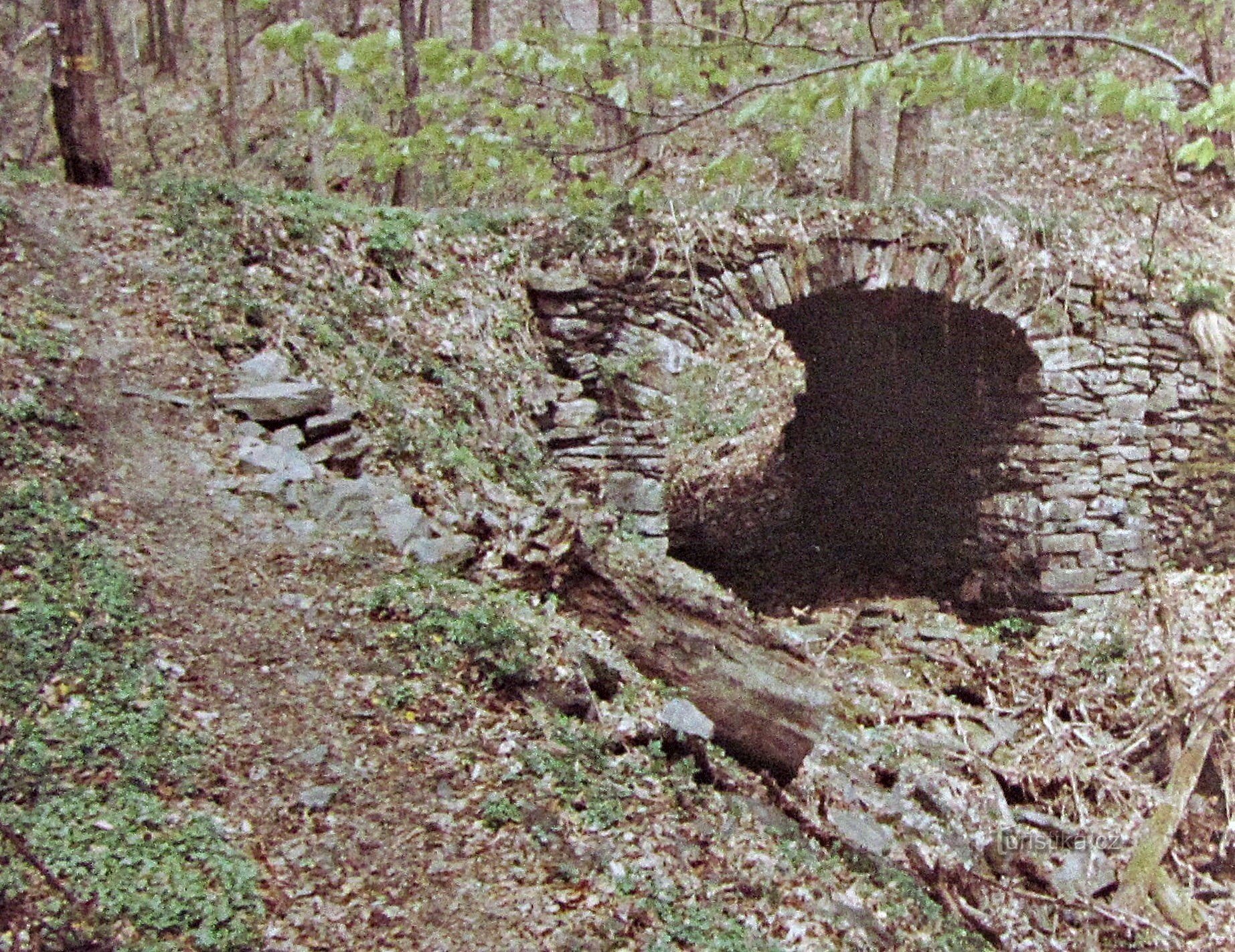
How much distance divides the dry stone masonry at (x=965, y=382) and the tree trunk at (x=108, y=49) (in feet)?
48.6

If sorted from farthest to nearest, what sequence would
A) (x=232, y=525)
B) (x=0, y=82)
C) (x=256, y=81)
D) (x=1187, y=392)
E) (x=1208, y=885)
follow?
(x=256, y=81)
(x=0, y=82)
(x=1187, y=392)
(x=1208, y=885)
(x=232, y=525)

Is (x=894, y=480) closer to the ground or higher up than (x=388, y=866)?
closer to the ground

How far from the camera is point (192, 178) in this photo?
271 inches

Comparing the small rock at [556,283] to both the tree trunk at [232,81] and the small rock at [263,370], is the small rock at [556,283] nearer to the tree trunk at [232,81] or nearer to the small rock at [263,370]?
the small rock at [263,370]

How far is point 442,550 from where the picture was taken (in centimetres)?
468

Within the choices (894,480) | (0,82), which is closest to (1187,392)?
(894,480)

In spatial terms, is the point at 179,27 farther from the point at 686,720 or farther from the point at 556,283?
the point at 686,720

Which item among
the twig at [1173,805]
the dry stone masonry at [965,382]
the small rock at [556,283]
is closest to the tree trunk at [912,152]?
the dry stone masonry at [965,382]

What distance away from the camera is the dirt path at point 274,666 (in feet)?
9.72

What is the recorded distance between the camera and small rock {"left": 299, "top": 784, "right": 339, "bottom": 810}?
3.20 meters

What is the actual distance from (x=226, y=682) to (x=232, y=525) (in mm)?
1046

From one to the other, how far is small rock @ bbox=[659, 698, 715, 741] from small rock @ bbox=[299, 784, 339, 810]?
1510 millimetres

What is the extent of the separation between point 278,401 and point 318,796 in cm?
260

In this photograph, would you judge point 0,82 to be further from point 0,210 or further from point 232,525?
point 232,525
